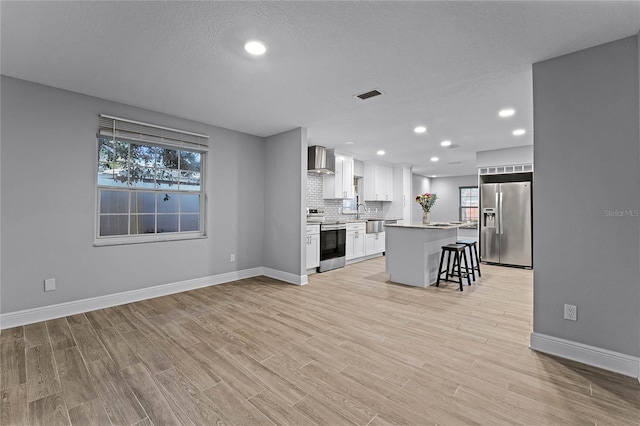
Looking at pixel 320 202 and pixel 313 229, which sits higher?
pixel 320 202

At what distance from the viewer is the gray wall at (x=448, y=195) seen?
10.9 metres

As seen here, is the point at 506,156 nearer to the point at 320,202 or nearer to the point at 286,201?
the point at 320,202

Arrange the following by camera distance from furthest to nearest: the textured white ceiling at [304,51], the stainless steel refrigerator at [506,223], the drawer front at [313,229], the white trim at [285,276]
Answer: the stainless steel refrigerator at [506,223]
the drawer front at [313,229]
the white trim at [285,276]
the textured white ceiling at [304,51]

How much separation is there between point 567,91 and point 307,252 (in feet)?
12.9

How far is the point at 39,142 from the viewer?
300 centimetres

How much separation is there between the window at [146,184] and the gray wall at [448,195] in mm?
9523

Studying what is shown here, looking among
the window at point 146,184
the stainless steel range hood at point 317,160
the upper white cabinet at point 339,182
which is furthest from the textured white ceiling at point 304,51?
the upper white cabinet at point 339,182

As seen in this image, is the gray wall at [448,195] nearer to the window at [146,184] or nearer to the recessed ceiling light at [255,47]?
the window at [146,184]

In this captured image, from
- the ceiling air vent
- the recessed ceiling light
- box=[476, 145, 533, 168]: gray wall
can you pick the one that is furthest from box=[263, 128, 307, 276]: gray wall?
box=[476, 145, 533, 168]: gray wall

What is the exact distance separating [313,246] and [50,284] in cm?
351

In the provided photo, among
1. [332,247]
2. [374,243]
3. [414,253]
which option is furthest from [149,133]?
[374,243]

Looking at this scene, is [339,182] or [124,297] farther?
[339,182]

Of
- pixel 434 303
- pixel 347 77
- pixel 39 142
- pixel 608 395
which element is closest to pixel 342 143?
pixel 347 77

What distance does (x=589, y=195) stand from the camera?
222cm
